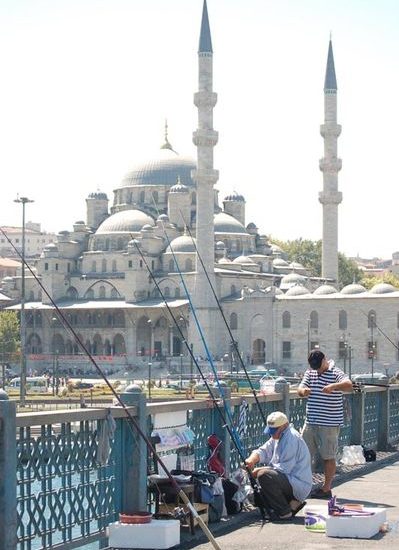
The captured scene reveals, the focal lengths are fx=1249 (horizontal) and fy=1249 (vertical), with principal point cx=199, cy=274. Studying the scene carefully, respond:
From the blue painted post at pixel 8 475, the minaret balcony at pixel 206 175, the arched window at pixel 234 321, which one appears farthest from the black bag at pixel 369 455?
the arched window at pixel 234 321

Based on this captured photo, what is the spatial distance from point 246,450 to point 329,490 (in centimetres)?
85

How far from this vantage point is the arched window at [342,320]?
66.6m

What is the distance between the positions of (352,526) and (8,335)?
6237cm

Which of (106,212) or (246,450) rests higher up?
(106,212)

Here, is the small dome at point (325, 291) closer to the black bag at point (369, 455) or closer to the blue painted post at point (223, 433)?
the black bag at point (369, 455)

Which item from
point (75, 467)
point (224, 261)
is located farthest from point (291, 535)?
point (224, 261)

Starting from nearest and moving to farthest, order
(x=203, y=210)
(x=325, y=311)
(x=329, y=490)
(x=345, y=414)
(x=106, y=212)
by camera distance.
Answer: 1. (x=329, y=490)
2. (x=345, y=414)
3. (x=203, y=210)
4. (x=325, y=311)
5. (x=106, y=212)

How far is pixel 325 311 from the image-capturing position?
220ft

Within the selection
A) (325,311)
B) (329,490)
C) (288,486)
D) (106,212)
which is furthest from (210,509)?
(106,212)

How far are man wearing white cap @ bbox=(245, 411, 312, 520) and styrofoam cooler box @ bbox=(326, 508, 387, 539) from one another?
0.71 meters

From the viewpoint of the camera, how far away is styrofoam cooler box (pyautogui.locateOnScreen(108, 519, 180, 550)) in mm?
7805

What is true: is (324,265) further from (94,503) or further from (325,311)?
(94,503)

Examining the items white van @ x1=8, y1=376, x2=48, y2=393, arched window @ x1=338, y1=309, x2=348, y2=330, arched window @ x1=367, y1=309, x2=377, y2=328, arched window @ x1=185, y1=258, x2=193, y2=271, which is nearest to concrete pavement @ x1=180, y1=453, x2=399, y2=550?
white van @ x1=8, y1=376, x2=48, y2=393

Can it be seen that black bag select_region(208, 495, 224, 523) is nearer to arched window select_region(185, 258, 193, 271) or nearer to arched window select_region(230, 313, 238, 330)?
arched window select_region(230, 313, 238, 330)
